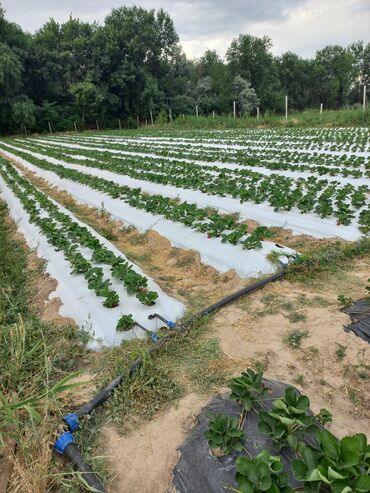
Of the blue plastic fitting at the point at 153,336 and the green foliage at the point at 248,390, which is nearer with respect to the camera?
the green foliage at the point at 248,390

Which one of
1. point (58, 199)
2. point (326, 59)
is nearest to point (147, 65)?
point (326, 59)

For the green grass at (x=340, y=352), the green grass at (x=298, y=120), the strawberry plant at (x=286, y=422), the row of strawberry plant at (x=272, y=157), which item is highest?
the green grass at (x=298, y=120)

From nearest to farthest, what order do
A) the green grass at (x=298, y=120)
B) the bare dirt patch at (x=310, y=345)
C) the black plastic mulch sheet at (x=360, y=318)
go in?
the bare dirt patch at (x=310, y=345) < the black plastic mulch sheet at (x=360, y=318) < the green grass at (x=298, y=120)

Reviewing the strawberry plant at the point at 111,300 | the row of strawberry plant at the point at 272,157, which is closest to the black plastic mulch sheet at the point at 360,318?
the strawberry plant at the point at 111,300

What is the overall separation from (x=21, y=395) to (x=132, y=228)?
410 cm

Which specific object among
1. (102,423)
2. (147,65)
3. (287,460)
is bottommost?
(102,423)

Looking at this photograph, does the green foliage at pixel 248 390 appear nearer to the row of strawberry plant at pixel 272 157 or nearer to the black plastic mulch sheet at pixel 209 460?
the black plastic mulch sheet at pixel 209 460

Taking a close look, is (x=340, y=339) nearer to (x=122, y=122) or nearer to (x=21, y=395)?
(x=21, y=395)

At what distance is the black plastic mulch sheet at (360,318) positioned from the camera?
9.71 feet

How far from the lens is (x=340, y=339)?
2.94 metres

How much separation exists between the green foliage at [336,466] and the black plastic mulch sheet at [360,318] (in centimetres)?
145

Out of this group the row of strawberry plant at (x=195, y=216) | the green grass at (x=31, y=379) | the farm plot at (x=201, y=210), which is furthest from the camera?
the row of strawberry plant at (x=195, y=216)

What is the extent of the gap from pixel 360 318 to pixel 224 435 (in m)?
1.77

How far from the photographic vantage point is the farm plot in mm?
4070
